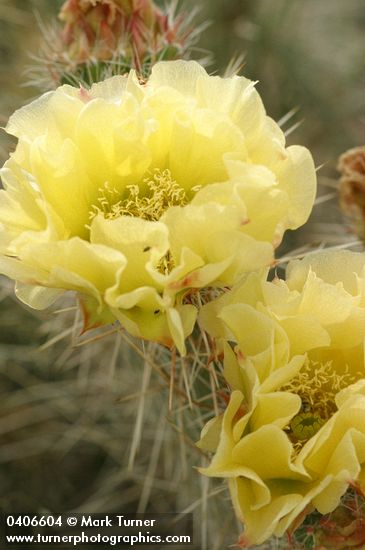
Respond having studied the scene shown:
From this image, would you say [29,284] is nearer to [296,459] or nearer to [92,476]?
[296,459]

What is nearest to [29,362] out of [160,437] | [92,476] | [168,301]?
[92,476]

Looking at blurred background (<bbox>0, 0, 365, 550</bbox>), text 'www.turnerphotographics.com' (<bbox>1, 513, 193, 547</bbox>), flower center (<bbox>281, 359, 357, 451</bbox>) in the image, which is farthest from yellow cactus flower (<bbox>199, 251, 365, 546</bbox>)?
text 'www.turnerphotographics.com' (<bbox>1, 513, 193, 547</bbox>)

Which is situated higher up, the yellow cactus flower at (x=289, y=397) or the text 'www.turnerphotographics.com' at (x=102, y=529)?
the yellow cactus flower at (x=289, y=397)

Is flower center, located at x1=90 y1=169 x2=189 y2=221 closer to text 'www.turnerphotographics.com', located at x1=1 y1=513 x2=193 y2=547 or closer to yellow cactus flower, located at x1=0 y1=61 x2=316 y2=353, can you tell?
yellow cactus flower, located at x1=0 y1=61 x2=316 y2=353

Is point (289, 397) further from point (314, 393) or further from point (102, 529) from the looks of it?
point (102, 529)

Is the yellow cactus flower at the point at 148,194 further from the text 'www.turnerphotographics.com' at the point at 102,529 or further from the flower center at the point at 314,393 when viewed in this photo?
the text 'www.turnerphotographics.com' at the point at 102,529

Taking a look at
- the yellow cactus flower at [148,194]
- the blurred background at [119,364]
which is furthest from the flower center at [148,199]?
the blurred background at [119,364]
